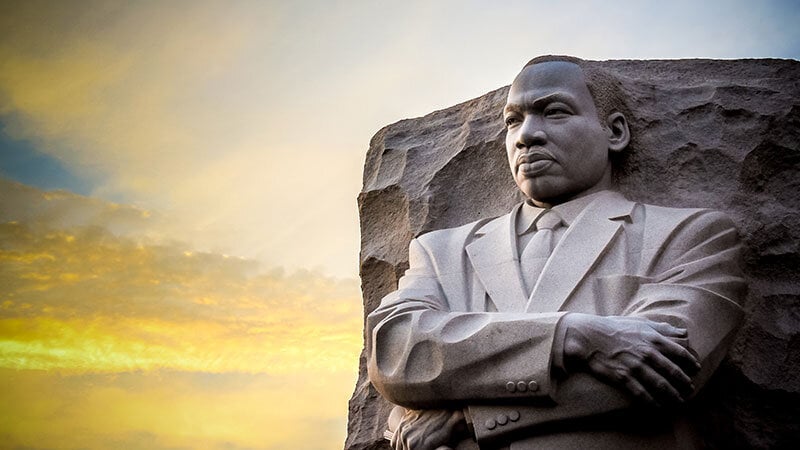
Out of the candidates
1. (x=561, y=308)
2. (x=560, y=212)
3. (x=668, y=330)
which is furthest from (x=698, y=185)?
(x=668, y=330)

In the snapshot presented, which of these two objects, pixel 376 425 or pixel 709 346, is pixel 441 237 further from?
pixel 709 346

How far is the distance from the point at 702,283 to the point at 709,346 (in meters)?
0.33

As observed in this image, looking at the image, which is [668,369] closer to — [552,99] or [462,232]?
[462,232]

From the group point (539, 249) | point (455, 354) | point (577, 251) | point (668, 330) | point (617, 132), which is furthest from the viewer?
point (617, 132)

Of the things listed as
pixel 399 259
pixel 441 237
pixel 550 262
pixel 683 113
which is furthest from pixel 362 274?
pixel 683 113

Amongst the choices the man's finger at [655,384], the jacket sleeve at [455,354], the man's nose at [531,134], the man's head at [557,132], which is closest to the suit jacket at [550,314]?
the jacket sleeve at [455,354]

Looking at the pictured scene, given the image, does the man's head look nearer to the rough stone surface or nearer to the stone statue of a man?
the stone statue of a man

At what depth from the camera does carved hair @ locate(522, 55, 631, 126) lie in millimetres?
6009

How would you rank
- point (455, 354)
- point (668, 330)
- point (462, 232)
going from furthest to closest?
point (462, 232) → point (455, 354) → point (668, 330)

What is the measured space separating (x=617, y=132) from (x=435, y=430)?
7.67 feet

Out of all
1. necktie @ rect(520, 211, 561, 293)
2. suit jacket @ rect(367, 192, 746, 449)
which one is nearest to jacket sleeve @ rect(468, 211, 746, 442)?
suit jacket @ rect(367, 192, 746, 449)

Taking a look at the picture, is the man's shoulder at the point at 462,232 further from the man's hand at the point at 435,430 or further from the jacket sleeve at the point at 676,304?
the man's hand at the point at 435,430

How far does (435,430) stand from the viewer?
4.98 m

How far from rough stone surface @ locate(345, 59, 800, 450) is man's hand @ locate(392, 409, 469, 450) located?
1.32 m
